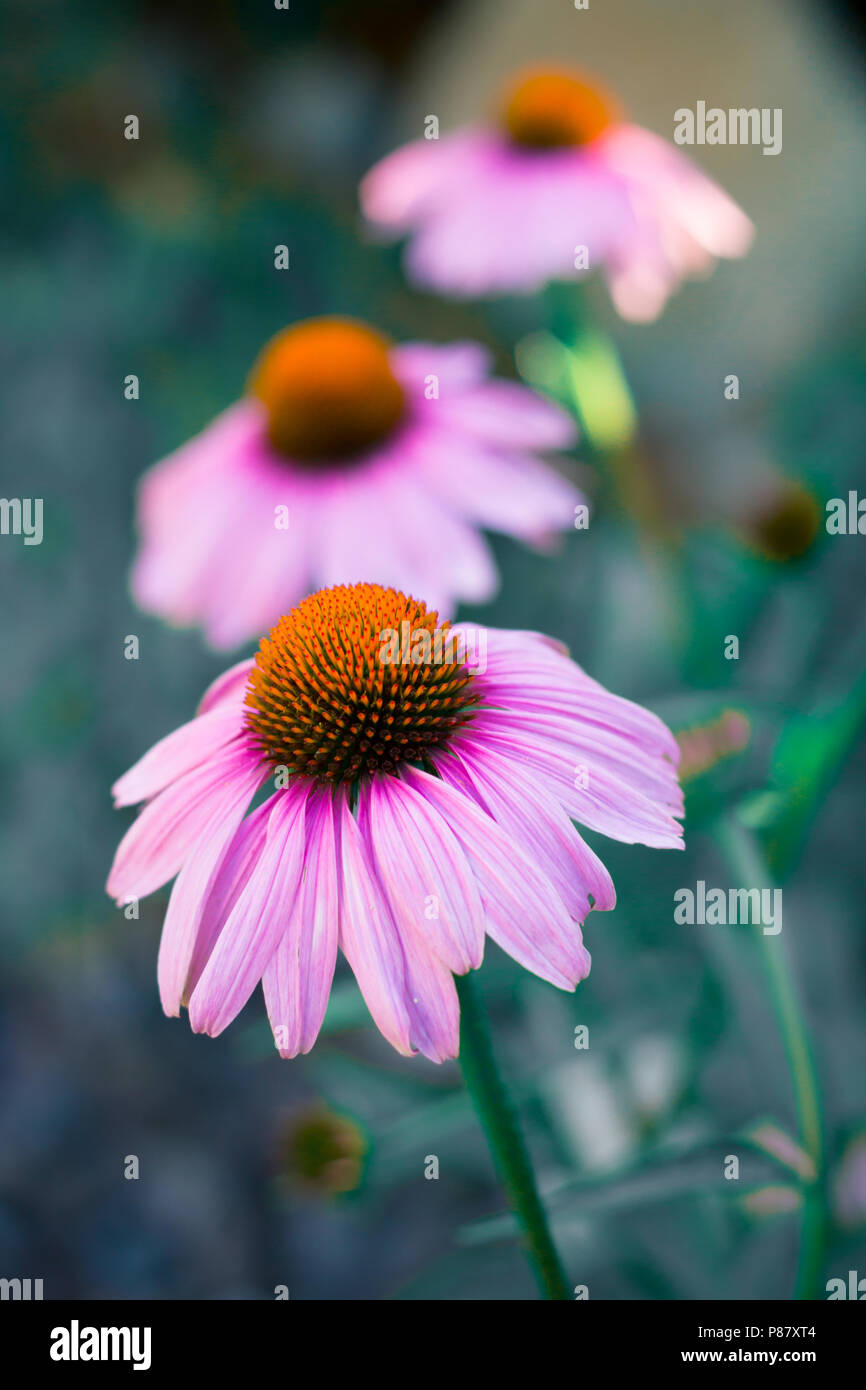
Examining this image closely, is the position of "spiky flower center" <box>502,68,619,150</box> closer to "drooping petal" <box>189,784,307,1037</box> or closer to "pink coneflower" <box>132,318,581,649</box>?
"pink coneflower" <box>132,318,581,649</box>

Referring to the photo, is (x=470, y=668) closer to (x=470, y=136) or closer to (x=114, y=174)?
(x=470, y=136)

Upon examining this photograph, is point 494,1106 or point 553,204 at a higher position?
point 553,204

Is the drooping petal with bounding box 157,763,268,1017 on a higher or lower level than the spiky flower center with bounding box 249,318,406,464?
lower

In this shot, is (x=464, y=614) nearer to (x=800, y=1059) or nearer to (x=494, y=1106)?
(x=800, y=1059)

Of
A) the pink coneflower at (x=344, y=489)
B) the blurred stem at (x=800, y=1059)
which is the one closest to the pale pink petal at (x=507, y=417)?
the pink coneflower at (x=344, y=489)

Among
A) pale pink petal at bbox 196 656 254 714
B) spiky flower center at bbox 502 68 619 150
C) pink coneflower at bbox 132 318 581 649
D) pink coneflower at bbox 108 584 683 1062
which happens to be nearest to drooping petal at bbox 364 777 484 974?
pink coneflower at bbox 108 584 683 1062

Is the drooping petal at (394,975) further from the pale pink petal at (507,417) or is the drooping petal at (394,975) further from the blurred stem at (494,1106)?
the pale pink petal at (507,417)

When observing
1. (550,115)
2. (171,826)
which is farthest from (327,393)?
(171,826)
